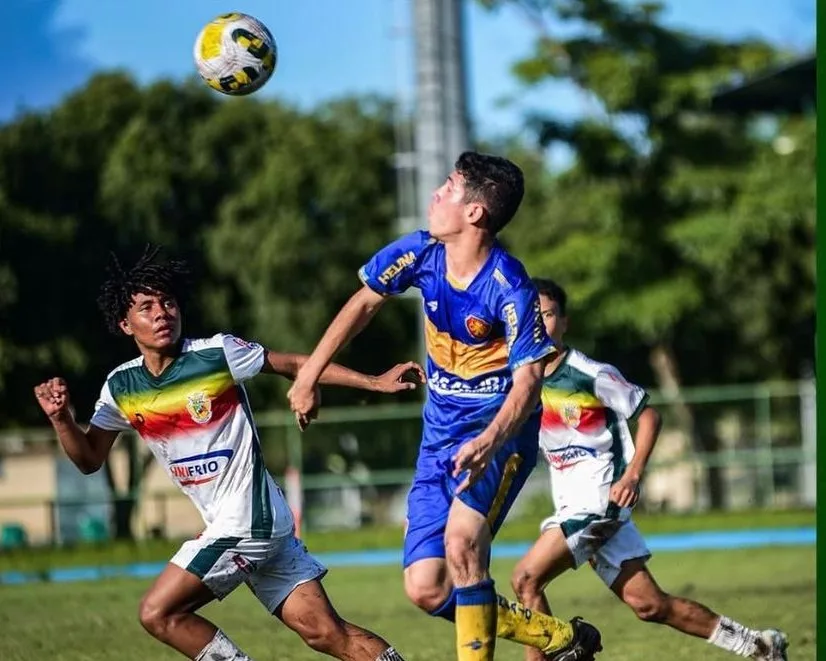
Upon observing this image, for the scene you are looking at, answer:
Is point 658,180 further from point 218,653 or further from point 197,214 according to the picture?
point 218,653

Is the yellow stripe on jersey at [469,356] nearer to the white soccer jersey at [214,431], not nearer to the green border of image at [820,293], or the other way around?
the white soccer jersey at [214,431]

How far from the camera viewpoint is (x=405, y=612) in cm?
1291

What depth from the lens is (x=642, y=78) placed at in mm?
30734

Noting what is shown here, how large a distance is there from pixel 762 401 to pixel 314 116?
693 inches

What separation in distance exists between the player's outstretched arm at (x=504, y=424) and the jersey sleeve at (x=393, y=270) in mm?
682

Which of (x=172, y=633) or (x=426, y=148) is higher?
(x=426, y=148)

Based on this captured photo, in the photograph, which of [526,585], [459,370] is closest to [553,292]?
[526,585]

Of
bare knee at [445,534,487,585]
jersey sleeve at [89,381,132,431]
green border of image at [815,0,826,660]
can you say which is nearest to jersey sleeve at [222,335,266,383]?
jersey sleeve at [89,381,132,431]

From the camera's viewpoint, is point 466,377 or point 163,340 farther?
point 163,340

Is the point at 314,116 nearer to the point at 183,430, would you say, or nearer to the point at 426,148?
the point at 426,148

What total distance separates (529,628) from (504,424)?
1.01 m

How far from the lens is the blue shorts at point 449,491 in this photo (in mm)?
6734

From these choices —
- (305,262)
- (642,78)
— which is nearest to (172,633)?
(642,78)

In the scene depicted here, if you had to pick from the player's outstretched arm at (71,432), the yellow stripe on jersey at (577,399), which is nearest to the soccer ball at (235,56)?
the player's outstretched arm at (71,432)
